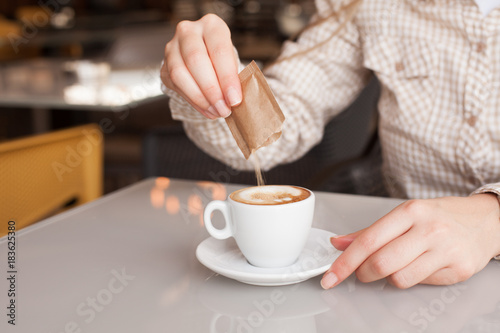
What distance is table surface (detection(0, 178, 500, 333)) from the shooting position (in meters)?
0.51

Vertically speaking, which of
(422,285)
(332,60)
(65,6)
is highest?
(332,60)

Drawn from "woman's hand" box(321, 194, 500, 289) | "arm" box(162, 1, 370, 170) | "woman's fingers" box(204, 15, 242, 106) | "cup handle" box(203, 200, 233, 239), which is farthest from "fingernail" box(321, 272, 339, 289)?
"arm" box(162, 1, 370, 170)

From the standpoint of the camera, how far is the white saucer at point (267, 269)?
21.8 inches

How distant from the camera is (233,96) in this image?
0.64m

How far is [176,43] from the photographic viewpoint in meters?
0.76

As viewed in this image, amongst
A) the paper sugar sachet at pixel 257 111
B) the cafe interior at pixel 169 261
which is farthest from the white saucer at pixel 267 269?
the paper sugar sachet at pixel 257 111

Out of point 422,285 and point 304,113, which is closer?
point 422,285

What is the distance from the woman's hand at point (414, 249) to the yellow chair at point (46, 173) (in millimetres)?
752

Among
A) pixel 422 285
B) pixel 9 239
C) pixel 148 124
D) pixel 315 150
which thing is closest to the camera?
pixel 422 285

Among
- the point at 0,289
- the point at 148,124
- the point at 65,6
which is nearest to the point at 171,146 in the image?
the point at 148,124

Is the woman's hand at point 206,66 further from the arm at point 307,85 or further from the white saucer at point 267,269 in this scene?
the arm at point 307,85

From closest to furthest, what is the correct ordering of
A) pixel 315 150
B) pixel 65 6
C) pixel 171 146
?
1. pixel 171 146
2. pixel 315 150
3. pixel 65 6

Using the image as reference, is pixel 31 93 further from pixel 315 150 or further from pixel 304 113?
pixel 304 113

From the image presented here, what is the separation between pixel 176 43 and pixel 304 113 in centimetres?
42
